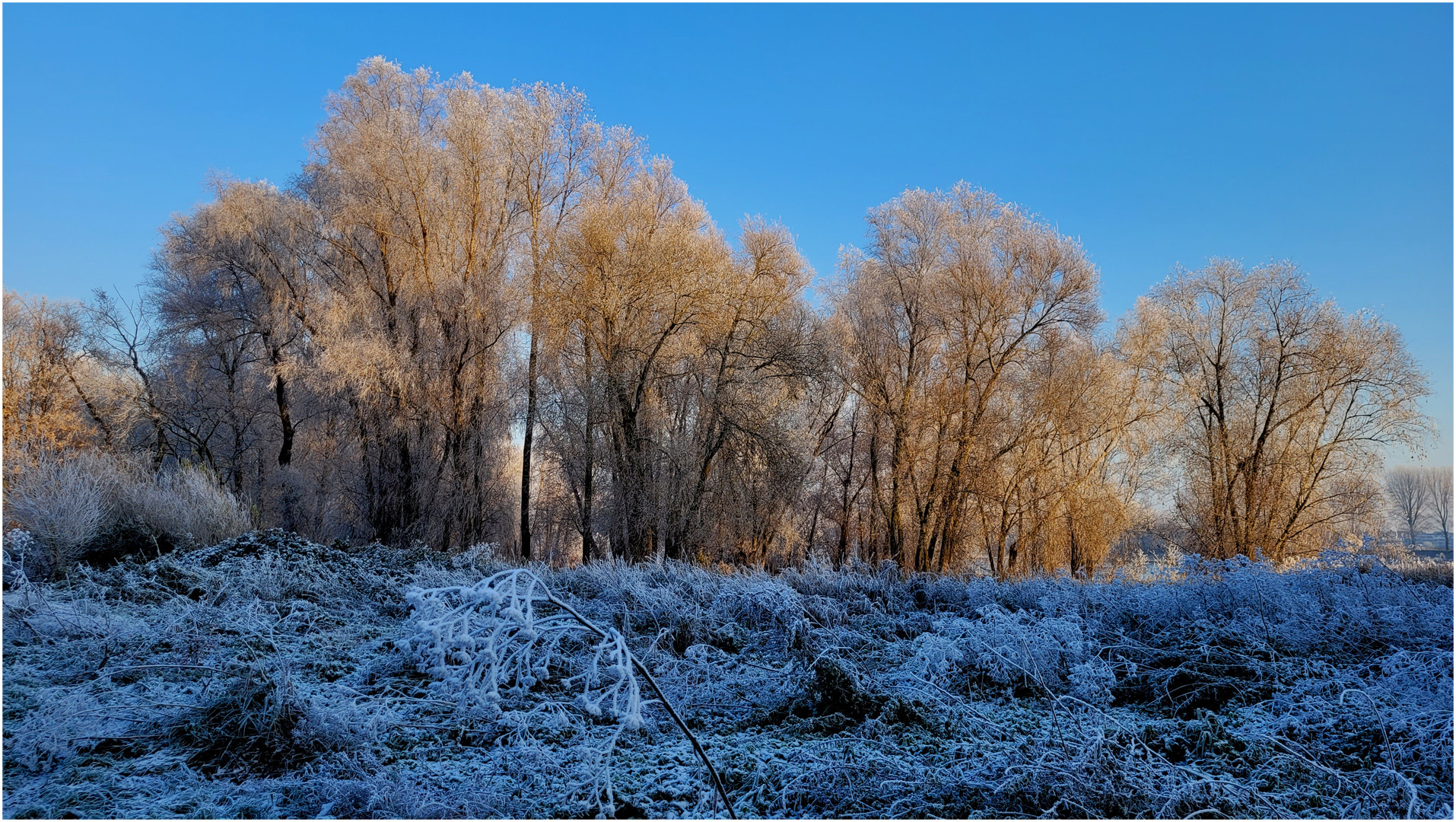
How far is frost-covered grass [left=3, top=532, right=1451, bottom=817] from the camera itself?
3.12 metres

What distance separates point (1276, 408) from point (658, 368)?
52.7 feet

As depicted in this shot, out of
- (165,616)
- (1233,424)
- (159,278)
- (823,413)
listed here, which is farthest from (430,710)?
(159,278)

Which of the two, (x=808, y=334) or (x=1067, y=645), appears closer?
(x=1067, y=645)

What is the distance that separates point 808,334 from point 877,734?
51.7 ft

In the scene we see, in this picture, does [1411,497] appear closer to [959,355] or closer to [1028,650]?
[959,355]

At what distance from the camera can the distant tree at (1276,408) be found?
18.9 meters

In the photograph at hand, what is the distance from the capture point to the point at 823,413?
916 inches

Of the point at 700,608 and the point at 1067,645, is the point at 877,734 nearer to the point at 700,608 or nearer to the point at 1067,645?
the point at 1067,645

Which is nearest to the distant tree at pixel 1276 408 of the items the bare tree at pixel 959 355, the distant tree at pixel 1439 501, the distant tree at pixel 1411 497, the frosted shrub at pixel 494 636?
the bare tree at pixel 959 355

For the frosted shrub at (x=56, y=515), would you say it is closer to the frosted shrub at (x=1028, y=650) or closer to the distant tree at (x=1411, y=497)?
the frosted shrub at (x=1028, y=650)

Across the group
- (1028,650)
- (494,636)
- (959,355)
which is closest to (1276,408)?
(959,355)

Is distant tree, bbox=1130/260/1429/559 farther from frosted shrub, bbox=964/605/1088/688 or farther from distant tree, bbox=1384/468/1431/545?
frosted shrub, bbox=964/605/1088/688

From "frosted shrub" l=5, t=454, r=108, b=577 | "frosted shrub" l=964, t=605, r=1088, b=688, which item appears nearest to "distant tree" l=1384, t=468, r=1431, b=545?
"frosted shrub" l=964, t=605, r=1088, b=688

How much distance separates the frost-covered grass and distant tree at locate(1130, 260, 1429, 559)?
1467cm
